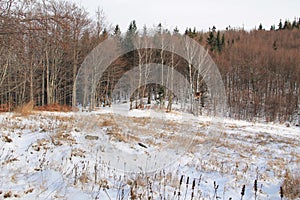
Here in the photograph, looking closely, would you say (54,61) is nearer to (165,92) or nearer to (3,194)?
(165,92)

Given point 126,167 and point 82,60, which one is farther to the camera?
point 82,60

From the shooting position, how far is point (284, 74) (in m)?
44.4

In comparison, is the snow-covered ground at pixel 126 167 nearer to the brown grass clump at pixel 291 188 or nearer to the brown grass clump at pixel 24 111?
the brown grass clump at pixel 291 188

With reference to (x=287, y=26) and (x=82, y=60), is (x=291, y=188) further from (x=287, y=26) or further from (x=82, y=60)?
(x=287, y=26)

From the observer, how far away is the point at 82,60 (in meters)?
24.5

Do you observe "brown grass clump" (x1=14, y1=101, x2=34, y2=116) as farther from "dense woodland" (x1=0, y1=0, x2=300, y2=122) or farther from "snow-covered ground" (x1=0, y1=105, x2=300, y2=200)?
"snow-covered ground" (x1=0, y1=105, x2=300, y2=200)

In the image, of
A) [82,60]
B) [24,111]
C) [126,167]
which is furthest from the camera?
[82,60]

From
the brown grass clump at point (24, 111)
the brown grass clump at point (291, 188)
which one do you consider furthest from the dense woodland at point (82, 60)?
the brown grass clump at point (291, 188)

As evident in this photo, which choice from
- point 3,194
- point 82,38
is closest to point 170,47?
point 82,38

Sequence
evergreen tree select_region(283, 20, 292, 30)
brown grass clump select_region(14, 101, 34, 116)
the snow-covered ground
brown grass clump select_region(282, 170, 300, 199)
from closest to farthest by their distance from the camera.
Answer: the snow-covered ground → brown grass clump select_region(282, 170, 300, 199) → brown grass clump select_region(14, 101, 34, 116) → evergreen tree select_region(283, 20, 292, 30)

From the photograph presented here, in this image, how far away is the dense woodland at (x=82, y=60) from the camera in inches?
156

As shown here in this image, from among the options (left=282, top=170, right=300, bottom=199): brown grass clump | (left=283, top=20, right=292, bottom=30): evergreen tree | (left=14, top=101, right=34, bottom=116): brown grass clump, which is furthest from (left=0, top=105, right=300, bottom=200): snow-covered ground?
(left=283, top=20, right=292, bottom=30): evergreen tree

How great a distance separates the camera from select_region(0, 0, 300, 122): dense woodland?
3.97 meters

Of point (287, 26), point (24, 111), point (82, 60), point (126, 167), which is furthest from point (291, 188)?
point (287, 26)
